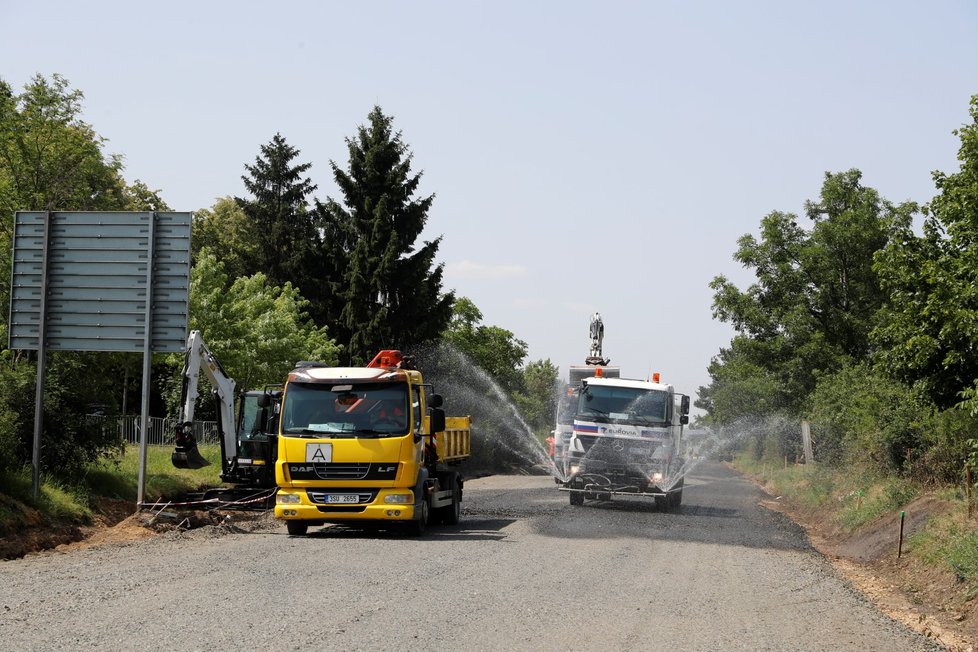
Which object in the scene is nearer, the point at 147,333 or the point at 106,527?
the point at 106,527

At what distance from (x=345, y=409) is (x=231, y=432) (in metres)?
6.92

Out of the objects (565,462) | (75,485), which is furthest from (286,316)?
(75,485)

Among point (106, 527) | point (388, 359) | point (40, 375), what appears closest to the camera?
point (40, 375)

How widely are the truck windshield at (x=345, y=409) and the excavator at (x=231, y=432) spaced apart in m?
1.50

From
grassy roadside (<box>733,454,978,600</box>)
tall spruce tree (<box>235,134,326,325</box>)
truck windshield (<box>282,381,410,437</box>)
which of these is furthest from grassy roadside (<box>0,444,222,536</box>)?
tall spruce tree (<box>235,134,326,325</box>)

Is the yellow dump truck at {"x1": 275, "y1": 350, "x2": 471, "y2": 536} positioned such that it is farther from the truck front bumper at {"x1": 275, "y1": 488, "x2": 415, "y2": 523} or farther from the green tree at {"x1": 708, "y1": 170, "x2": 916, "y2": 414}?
the green tree at {"x1": 708, "y1": 170, "x2": 916, "y2": 414}

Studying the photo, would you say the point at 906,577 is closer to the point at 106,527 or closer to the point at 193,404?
the point at 106,527

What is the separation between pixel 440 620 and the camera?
9844mm

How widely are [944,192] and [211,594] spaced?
15418 mm

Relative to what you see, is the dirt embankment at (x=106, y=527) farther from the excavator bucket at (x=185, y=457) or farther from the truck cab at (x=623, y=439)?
the truck cab at (x=623, y=439)

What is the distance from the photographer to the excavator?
20781 mm

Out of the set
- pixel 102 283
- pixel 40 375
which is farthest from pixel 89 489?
pixel 102 283

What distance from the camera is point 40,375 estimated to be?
18359 millimetres

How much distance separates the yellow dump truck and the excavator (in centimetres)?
174
